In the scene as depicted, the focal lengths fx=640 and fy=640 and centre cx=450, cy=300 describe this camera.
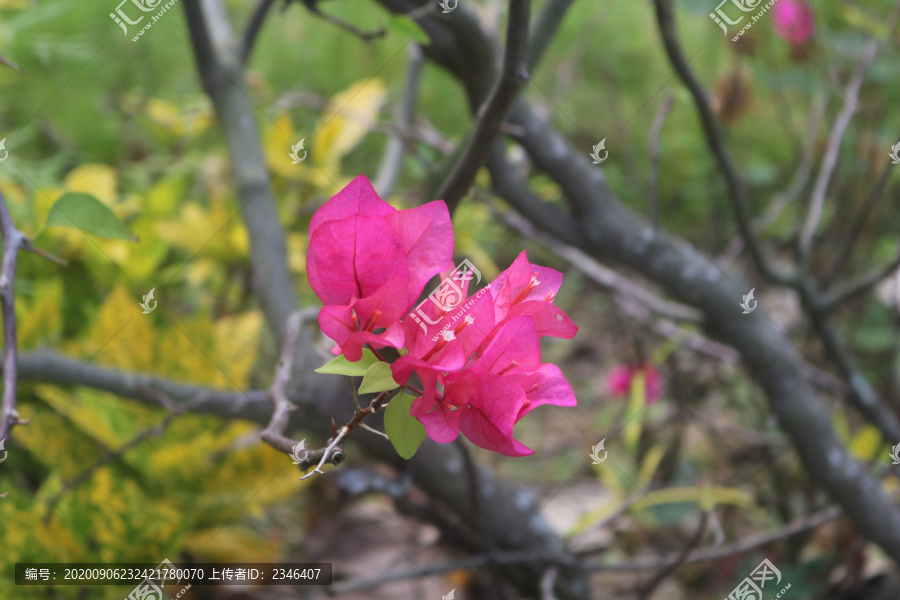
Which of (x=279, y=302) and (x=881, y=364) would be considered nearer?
(x=279, y=302)

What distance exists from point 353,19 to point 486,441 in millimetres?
1792

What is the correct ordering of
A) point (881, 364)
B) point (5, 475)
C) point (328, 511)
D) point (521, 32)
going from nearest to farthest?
1. point (521, 32)
2. point (5, 475)
3. point (328, 511)
4. point (881, 364)

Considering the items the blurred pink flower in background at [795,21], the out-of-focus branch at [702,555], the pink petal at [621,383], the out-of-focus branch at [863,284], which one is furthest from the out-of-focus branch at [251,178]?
the blurred pink flower in background at [795,21]

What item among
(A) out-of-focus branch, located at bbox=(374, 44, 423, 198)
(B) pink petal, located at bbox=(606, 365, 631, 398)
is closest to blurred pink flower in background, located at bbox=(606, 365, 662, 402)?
(B) pink petal, located at bbox=(606, 365, 631, 398)

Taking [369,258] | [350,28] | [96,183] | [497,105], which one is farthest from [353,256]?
[96,183]

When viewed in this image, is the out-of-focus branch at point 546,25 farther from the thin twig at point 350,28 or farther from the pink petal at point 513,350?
the pink petal at point 513,350

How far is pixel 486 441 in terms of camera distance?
300 millimetres

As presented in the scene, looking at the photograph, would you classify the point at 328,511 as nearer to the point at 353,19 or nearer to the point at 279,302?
the point at 279,302

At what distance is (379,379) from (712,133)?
0.74m

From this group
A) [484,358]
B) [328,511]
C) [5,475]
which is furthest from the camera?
[328,511]

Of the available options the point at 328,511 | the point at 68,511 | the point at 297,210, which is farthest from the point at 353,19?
the point at 68,511

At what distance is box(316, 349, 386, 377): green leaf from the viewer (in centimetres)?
30

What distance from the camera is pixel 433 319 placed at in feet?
1.00

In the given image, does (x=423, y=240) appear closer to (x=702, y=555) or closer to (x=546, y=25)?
(x=546, y=25)
